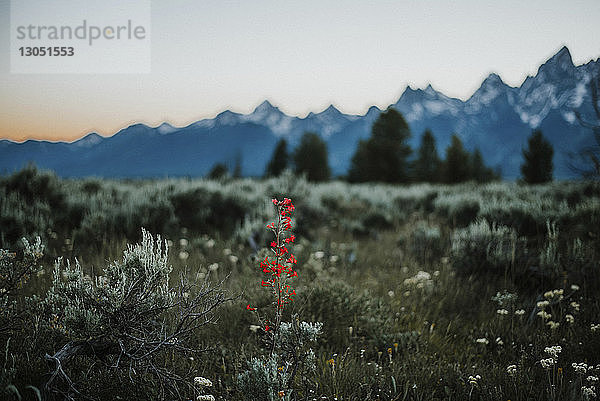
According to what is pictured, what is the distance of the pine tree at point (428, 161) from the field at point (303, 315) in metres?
32.7

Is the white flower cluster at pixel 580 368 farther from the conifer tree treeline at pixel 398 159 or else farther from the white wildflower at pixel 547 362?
the conifer tree treeline at pixel 398 159

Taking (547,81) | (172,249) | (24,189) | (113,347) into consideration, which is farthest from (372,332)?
(547,81)

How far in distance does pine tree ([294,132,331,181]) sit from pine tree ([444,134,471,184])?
40.9 feet

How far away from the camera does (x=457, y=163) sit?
35.2 m

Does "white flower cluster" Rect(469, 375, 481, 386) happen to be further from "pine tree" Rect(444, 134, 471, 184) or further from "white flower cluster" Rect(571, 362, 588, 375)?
"pine tree" Rect(444, 134, 471, 184)

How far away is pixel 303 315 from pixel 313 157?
125 ft

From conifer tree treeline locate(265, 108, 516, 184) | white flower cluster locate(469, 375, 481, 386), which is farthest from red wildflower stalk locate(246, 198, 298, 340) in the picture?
conifer tree treeline locate(265, 108, 516, 184)

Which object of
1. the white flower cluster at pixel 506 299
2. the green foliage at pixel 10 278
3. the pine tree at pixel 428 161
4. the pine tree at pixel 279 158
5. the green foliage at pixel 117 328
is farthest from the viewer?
the pine tree at pixel 279 158

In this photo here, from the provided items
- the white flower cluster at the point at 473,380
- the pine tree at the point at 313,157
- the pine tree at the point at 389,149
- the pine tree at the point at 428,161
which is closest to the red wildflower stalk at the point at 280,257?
the white flower cluster at the point at 473,380

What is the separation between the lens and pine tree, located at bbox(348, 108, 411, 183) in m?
34.1

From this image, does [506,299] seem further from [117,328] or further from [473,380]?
[117,328]

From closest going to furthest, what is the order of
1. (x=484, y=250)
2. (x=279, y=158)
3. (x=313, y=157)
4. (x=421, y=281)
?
(x=421, y=281)
(x=484, y=250)
(x=313, y=157)
(x=279, y=158)

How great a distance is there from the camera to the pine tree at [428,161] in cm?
3916

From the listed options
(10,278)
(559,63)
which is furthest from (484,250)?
(559,63)
